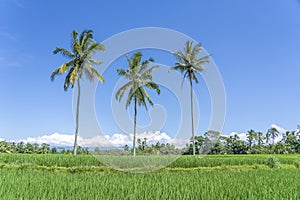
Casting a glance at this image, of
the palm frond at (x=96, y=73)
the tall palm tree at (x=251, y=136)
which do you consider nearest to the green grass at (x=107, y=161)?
the palm frond at (x=96, y=73)

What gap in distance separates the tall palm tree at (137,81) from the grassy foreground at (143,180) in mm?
4485

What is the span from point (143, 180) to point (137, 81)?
1019cm

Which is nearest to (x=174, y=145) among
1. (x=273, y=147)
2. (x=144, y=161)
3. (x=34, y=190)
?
(x=144, y=161)

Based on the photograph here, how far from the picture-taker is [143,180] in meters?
6.04

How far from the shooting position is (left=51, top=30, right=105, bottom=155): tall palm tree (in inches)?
743

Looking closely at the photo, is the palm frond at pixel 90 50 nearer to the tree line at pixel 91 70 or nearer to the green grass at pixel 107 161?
the tree line at pixel 91 70

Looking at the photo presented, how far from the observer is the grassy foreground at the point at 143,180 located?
13.8ft

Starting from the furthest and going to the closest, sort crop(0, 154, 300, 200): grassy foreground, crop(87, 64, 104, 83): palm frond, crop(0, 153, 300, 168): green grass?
crop(87, 64, 104, 83): palm frond, crop(0, 153, 300, 168): green grass, crop(0, 154, 300, 200): grassy foreground

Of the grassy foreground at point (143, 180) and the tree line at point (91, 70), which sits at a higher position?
the tree line at point (91, 70)

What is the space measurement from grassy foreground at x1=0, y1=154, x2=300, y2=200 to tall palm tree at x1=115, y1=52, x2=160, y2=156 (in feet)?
14.7

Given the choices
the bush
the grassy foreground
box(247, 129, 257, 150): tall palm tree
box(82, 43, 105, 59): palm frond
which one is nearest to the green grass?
the grassy foreground

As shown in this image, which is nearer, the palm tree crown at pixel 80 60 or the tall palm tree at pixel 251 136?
the palm tree crown at pixel 80 60

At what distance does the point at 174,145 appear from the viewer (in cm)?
910

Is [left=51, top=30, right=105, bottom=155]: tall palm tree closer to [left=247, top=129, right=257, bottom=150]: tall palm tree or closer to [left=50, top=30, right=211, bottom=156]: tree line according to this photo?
[left=50, top=30, right=211, bottom=156]: tree line
